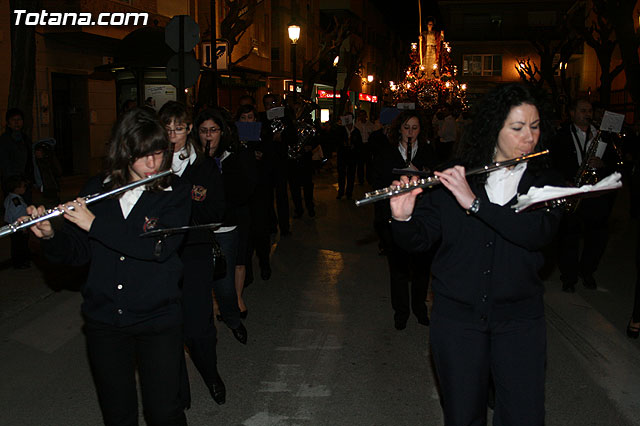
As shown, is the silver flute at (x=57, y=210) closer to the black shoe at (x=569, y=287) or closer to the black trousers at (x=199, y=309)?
the black trousers at (x=199, y=309)

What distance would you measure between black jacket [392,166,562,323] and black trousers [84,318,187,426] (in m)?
1.31

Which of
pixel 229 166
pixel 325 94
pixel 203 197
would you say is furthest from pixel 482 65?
pixel 203 197

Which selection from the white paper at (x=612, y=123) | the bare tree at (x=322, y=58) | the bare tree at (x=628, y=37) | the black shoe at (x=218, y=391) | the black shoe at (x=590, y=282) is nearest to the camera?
the black shoe at (x=218, y=391)

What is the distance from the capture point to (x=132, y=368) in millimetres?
3508

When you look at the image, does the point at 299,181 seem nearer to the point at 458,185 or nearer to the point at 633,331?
the point at 633,331

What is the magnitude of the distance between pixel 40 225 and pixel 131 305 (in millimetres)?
570

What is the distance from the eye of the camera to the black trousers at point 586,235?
784 cm

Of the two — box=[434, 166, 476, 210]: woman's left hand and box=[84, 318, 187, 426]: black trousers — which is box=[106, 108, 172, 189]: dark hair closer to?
box=[84, 318, 187, 426]: black trousers

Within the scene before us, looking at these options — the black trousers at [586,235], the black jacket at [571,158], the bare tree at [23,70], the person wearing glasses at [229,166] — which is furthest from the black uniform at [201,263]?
the bare tree at [23,70]

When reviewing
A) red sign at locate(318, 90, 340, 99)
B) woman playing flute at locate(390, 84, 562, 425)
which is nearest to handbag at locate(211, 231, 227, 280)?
woman playing flute at locate(390, 84, 562, 425)

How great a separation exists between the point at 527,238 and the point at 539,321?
0.44m

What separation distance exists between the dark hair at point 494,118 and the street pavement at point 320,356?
6.94ft

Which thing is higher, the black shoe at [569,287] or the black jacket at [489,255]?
the black jacket at [489,255]

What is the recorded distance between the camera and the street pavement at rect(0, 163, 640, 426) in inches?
190
